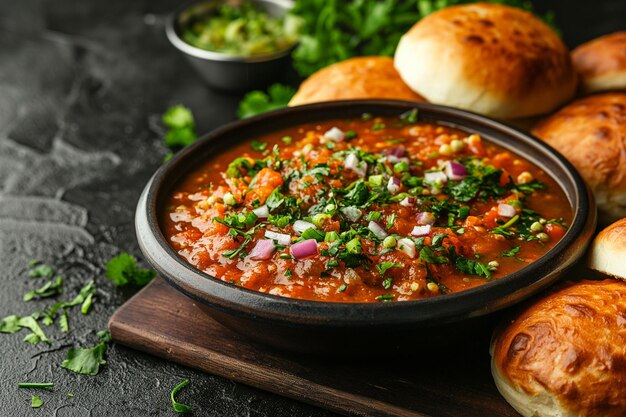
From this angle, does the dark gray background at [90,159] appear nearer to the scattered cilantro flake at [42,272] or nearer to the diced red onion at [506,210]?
the scattered cilantro flake at [42,272]

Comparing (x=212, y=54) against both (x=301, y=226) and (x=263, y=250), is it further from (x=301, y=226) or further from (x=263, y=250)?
(x=263, y=250)

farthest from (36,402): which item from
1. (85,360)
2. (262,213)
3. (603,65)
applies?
(603,65)

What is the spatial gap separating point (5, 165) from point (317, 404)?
3.50 meters

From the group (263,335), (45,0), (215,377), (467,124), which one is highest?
(467,124)

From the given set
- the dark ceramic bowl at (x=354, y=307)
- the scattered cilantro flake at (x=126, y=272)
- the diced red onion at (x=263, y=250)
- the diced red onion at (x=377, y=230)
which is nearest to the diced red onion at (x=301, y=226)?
the diced red onion at (x=263, y=250)

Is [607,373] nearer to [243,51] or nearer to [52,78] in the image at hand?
[243,51]

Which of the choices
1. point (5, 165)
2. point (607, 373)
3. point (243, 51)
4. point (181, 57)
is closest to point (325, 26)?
point (243, 51)

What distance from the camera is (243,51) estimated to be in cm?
702

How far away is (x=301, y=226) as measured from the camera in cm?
395

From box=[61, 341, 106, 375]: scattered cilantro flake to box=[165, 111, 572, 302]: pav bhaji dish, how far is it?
2.44ft

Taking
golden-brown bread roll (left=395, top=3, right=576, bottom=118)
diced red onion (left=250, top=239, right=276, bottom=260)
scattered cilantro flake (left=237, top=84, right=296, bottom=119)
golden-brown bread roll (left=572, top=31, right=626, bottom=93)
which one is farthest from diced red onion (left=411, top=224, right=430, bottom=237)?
scattered cilantro flake (left=237, top=84, right=296, bottom=119)

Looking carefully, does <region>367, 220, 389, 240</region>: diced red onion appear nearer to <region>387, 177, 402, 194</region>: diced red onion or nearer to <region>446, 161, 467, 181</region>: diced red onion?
<region>387, 177, 402, 194</region>: diced red onion

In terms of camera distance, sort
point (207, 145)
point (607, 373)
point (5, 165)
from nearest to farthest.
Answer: point (607, 373)
point (207, 145)
point (5, 165)

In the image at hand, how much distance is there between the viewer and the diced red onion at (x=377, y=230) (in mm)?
3883
